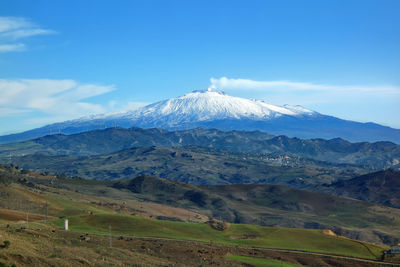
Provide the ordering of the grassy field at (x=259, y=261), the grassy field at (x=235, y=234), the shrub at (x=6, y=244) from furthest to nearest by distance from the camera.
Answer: the grassy field at (x=235, y=234) < the grassy field at (x=259, y=261) < the shrub at (x=6, y=244)

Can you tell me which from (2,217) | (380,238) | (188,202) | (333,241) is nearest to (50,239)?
(2,217)

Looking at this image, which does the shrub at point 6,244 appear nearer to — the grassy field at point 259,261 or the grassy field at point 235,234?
the grassy field at point 235,234

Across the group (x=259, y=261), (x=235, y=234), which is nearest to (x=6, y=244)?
(x=259, y=261)

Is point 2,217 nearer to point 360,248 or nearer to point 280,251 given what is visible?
point 280,251

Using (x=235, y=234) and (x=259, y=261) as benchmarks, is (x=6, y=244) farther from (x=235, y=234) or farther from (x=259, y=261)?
(x=235, y=234)

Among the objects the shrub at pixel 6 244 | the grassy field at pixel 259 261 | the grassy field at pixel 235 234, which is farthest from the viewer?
the grassy field at pixel 235 234

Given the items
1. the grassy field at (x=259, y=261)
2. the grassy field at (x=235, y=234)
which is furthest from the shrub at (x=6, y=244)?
the grassy field at (x=259, y=261)

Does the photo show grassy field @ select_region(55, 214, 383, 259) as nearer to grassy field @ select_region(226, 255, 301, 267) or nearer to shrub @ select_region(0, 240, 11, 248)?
grassy field @ select_region(226, 255, 301, 267)

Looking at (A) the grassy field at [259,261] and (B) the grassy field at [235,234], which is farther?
(B) the grassy field at [235,234]

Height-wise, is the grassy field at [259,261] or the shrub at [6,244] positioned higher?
the shrub at [6,244]
